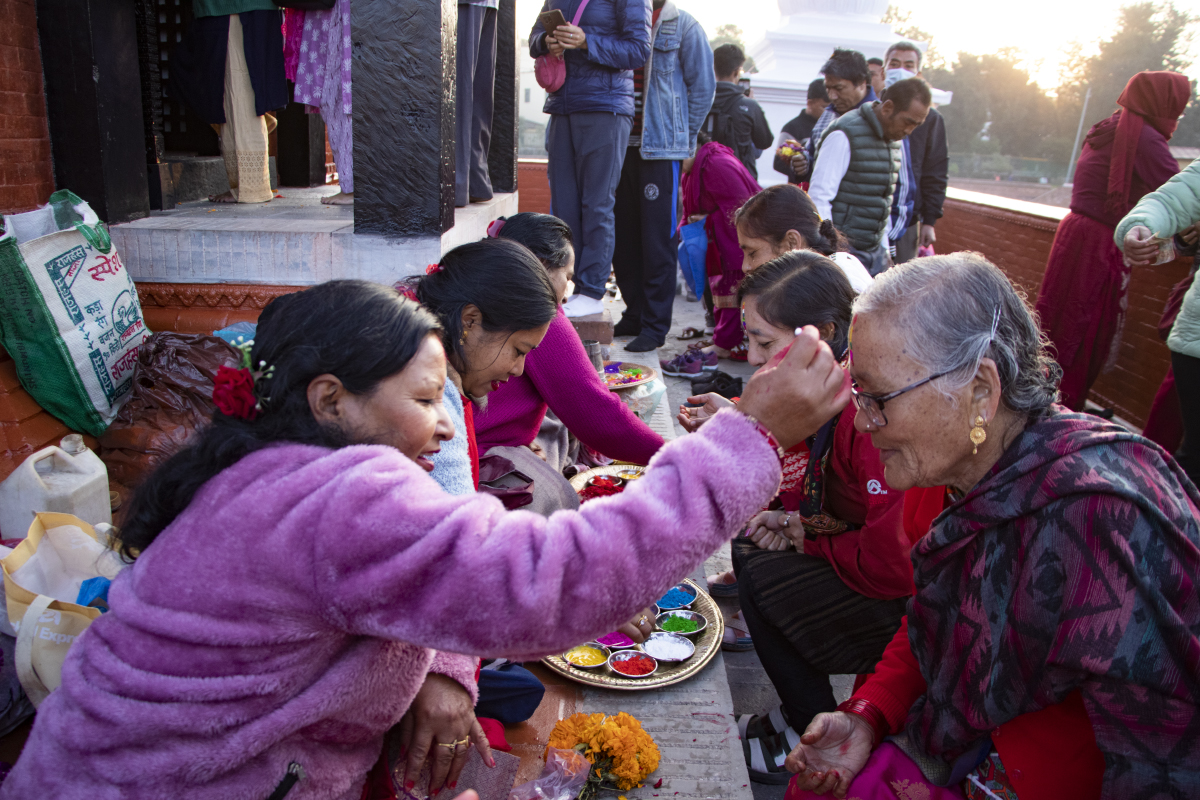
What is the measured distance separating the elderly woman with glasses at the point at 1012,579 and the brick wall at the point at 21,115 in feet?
11.4

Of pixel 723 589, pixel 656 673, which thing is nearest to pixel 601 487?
pixel 723 589

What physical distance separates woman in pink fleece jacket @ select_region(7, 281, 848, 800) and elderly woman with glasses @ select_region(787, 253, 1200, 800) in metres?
0.36

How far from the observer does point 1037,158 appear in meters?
42.3

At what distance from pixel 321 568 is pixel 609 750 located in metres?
1.33

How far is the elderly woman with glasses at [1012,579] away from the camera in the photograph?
1405 millimetres

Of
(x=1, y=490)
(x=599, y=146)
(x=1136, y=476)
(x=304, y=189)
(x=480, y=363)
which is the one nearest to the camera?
(x=1136, y=476)

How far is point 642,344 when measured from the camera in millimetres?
6613

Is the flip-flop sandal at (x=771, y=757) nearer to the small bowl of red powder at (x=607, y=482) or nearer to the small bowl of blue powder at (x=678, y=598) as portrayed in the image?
the small bowl of blue powder at (x=678, y=598)

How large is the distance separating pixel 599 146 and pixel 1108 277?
363 centimetres

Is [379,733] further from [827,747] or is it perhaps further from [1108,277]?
[1108,277]

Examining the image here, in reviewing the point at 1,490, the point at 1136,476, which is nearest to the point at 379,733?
the point at 1136,476

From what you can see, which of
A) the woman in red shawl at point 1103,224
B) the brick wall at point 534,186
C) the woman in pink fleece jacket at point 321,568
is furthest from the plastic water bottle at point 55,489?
the brick wall at point 534,186

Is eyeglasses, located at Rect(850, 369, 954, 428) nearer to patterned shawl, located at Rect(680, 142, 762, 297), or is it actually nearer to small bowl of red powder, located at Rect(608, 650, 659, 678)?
small bowl of red powder, located at Rect(608, 650, 659, 678)

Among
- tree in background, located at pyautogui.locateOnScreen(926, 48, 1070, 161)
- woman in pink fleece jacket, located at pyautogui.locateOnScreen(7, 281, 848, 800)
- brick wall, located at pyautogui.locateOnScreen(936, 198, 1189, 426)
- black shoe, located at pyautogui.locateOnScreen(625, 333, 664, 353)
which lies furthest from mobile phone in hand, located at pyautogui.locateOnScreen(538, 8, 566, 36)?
tree in background, located at pyautogui.locateOnScreen(926, 48, 1070, 161)
